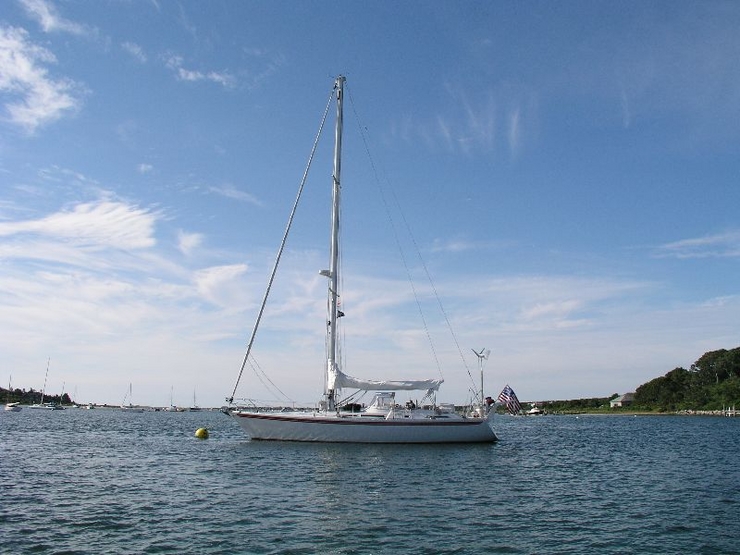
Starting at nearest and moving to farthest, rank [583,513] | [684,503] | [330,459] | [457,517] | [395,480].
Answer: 1. [457,517]
2. [583,513]
3. [684,503]
4. [395,480]
5. [330,459]

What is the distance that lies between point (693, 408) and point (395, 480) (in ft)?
560

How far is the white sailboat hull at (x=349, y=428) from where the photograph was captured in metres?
49.1

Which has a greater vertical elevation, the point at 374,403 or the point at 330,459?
the point at 374,403

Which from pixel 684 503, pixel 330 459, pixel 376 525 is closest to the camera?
pixel 376 525

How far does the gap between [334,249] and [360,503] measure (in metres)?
31.5

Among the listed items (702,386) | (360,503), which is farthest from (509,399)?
(702,386)

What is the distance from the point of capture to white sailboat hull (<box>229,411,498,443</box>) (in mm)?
49125

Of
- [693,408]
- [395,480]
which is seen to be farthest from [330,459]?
[693,408]

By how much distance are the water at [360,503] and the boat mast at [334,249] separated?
7.65 metres

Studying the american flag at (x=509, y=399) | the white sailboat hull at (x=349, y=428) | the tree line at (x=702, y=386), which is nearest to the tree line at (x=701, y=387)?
the tree line at (x=702, y=386)

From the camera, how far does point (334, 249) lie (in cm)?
5469

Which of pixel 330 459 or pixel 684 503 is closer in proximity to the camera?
pixel 684 503

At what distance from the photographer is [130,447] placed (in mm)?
53938

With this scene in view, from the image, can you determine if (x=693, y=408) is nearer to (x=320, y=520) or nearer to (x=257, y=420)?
(x=257, y=420)
